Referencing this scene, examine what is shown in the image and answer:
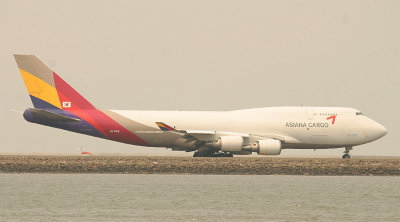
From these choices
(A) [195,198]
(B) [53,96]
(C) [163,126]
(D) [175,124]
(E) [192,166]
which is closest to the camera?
(A) [195,198]

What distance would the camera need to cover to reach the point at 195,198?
37.3 m

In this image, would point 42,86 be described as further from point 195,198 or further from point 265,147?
point 195,198

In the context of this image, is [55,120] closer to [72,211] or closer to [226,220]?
[72,211]

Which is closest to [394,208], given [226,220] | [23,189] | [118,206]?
[226,220]

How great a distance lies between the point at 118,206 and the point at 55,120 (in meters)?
22.3

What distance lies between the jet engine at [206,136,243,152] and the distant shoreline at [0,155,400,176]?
2.99 m

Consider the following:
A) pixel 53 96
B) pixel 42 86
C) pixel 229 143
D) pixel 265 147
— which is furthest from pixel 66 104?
pixel 265 147

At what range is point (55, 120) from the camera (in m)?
55.1

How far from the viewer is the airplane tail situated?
5609cm

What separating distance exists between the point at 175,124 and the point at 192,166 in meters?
7.59

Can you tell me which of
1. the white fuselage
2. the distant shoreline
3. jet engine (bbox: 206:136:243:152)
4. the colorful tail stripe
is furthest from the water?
the white fuselage

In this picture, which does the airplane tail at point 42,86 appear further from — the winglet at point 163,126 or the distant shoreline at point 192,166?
the winglet at point 163,126

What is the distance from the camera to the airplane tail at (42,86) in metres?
56.1

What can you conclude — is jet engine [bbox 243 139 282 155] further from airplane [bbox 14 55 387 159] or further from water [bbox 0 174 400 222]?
water [bbox 0 174 400 222]
